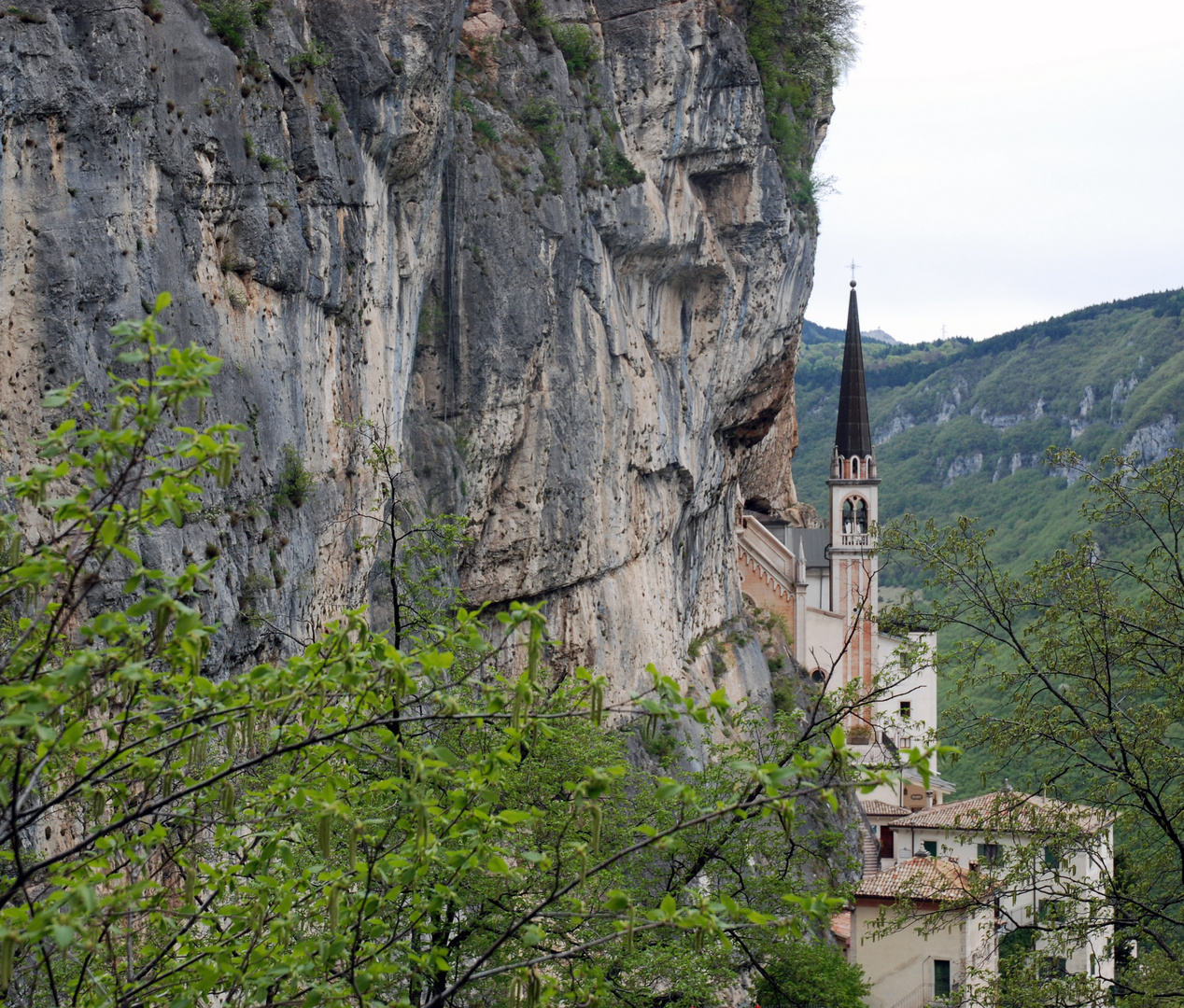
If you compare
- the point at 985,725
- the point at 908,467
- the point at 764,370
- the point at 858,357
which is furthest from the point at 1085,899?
the point at 908,467

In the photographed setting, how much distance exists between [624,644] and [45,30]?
17.3 meters

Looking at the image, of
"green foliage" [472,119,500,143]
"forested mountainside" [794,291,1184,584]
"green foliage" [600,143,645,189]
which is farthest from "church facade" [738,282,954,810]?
"forested mountainside" [794,291,1184,584]

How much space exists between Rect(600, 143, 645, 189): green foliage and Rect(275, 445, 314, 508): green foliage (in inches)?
462

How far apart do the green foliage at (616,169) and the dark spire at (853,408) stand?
92.2 ft

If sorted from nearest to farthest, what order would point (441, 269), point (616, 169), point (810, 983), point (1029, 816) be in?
1. point (1029, 816)
2. point (810, 983)
3. point (441, 269)
4. point (616, 169)

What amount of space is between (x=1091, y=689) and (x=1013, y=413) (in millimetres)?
109745

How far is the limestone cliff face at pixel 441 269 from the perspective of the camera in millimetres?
11602

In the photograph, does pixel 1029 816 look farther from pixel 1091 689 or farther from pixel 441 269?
pixel 441 269

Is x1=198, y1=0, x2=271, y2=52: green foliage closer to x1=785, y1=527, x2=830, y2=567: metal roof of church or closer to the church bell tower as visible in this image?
x1=785, y1=527, x2=830, y2=567: metal roof of church

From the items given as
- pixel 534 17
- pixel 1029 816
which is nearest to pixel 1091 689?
pixel 1029 816

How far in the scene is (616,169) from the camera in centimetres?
2453

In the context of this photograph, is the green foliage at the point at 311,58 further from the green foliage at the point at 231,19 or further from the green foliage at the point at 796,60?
the green foliage at the point at 796,60

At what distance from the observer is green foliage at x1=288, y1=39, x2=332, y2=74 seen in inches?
582

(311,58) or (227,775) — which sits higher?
(311,58)
